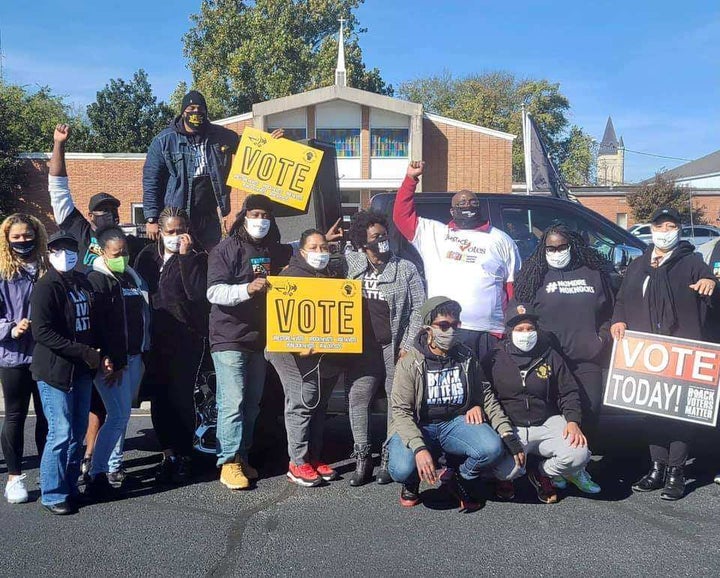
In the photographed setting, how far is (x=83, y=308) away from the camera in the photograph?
4555 millimetres

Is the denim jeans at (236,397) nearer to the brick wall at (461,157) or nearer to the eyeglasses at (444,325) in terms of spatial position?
the eyeglasses at (444,325)

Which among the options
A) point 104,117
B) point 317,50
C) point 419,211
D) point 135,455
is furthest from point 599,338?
point 317,50

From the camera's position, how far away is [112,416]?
16.0 ft

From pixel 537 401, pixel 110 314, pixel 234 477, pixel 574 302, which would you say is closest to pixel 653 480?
pixel 537 401

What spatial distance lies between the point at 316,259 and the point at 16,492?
97.7 inches

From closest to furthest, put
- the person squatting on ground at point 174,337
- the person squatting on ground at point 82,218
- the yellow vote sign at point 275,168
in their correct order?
the person squatting on ground at point 174,337 < the person squatting on ground at point 82,218 < the yellow vote sign at point 275,168

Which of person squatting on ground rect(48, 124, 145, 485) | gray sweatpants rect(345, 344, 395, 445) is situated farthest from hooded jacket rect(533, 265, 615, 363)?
person squatting on ground rect(48, 124, 145, 485)

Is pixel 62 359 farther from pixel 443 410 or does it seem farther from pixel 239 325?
pixel 443 410

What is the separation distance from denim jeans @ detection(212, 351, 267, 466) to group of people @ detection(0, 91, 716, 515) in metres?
0.01

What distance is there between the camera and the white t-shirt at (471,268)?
510 cm

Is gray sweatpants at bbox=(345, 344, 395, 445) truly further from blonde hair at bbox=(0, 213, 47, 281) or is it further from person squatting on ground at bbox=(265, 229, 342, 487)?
blonde hair at bbox=(0, 213, 47, 281)

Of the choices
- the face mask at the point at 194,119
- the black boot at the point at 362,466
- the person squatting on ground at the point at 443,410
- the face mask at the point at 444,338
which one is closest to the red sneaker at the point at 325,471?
the black boot at the point at 362,466

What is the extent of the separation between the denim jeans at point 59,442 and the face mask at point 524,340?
2790 millimetres

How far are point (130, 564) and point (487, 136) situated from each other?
28.9 meters
